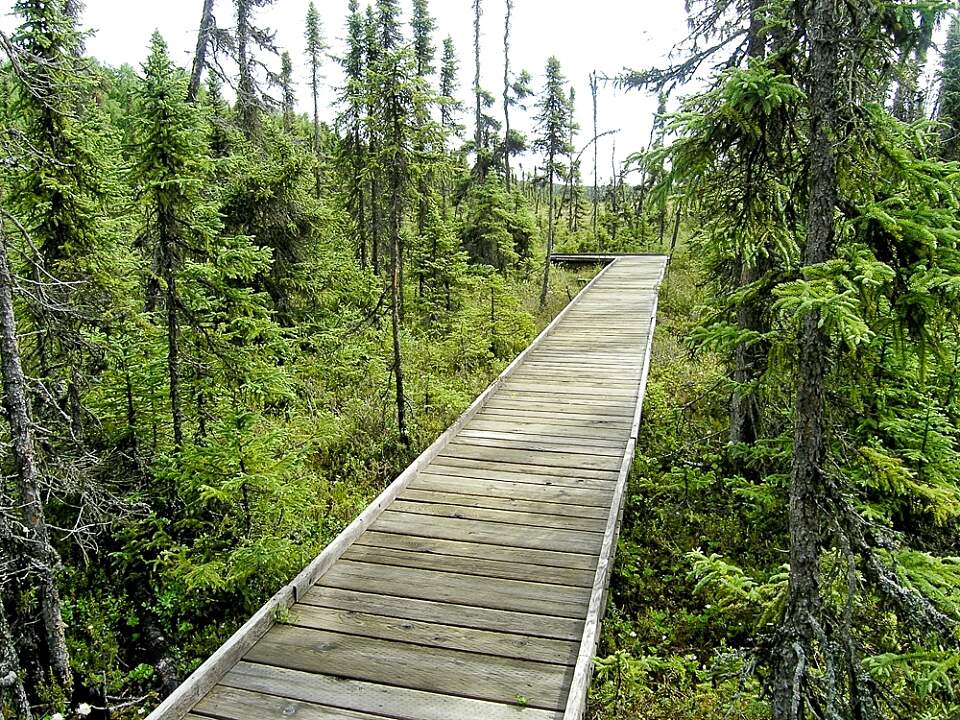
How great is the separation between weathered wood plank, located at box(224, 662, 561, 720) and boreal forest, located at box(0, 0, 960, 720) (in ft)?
0.51

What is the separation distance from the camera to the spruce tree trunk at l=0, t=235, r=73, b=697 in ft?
16.5

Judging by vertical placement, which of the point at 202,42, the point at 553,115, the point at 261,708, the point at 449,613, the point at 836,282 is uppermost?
the point at 553,115

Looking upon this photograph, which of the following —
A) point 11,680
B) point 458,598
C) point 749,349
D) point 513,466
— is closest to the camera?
point 11,680

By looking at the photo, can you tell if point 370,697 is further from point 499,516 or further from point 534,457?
point 534,457

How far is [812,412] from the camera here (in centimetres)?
304

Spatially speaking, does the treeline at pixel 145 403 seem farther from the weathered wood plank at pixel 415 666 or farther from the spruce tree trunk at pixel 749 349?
the spruce tree trunk at pixel 749 349

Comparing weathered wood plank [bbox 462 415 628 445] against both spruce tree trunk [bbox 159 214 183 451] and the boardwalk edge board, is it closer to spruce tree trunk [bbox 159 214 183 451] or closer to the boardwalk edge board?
the boardwalk edge board

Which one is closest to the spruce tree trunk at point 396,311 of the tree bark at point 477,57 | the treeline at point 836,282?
the treeline at point 836,282

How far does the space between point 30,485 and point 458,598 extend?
377 cm

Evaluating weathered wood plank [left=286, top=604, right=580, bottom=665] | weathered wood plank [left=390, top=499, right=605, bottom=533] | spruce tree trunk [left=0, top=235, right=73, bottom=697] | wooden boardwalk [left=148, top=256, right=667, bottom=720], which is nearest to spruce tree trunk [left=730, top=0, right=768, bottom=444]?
wooden boardwalk [left=148, top=256, right=667, bottom=720]

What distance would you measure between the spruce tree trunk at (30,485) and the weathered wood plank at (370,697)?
6.97 ft

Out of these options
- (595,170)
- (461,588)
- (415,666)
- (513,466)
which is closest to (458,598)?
(461,588)

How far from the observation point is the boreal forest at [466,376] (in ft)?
9.32

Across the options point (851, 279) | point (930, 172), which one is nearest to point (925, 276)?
point (851, 279)
